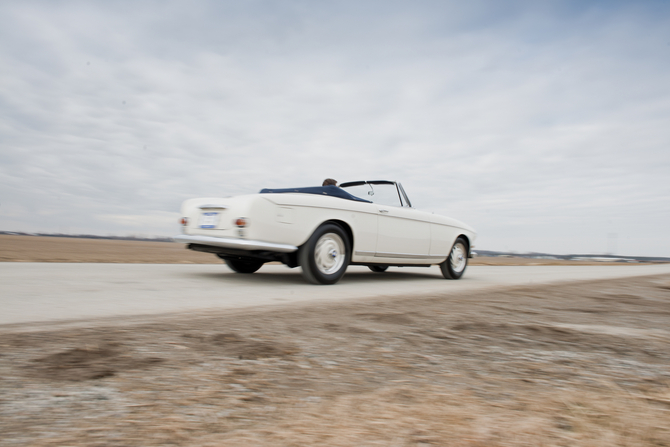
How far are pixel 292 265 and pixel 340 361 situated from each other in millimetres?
3530

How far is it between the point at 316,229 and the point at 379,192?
186 cm

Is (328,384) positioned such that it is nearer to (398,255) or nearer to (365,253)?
(365,253)

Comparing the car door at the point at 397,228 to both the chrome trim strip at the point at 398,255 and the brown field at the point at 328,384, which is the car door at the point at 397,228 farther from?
the brown field at the point at 328,384

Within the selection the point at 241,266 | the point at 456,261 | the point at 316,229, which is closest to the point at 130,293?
the point at 316,229

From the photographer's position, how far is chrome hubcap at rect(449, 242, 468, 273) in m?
7.68

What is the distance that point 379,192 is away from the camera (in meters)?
6.88

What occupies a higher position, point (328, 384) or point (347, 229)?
point (347, 229)

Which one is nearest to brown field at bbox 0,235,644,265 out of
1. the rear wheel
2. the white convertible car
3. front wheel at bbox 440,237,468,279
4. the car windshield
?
the rear wheel

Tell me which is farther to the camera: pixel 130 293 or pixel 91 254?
pixel 91 254

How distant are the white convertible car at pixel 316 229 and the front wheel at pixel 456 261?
584 millimetres

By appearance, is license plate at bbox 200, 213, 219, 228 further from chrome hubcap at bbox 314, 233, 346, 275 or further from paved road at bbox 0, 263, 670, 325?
chrome hubcap at bbox 314, 233, 346, 275

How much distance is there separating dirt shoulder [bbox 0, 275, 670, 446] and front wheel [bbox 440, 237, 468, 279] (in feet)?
15.5

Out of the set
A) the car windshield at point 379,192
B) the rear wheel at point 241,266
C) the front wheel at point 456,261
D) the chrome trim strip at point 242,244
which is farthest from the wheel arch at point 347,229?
the front wheel at point 456,261

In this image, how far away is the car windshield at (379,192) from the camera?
6707 mm
